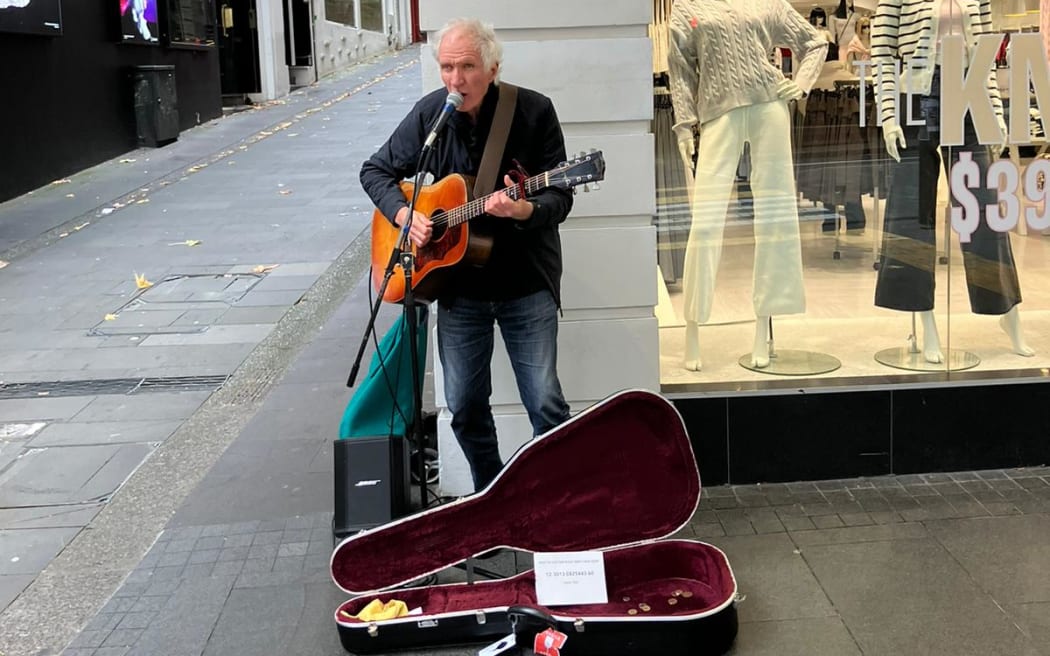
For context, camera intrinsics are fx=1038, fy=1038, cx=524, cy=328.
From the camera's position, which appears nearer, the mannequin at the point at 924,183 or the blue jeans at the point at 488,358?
the blue jeans at the point at 488,358

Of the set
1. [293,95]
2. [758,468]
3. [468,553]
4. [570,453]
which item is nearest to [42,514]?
[468,553]

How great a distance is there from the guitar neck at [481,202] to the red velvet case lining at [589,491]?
0.76m

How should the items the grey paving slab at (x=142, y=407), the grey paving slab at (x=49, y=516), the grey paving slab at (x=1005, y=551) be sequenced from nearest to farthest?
1. the grey paving slab at (x=1005, y=551)
2. the grey paving slab at (x=49, y=516)
3. the grey paving slab at (x=142, y=407)

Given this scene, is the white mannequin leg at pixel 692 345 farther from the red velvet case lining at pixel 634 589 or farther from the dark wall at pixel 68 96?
the dark wall at pixel 68 96

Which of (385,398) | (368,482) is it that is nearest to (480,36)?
(385,398)

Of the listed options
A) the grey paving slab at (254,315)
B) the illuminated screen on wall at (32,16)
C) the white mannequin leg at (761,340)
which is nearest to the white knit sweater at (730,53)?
the white mannequin leg at (761,340)

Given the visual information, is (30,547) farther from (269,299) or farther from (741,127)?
(269,299)

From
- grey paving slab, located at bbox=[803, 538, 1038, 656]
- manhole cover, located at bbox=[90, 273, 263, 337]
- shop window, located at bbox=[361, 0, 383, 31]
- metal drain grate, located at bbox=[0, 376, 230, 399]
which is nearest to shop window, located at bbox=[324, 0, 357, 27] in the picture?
shop window, located at bbox=[361, 0, 383, 31]

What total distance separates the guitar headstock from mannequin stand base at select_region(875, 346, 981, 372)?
7.47ft

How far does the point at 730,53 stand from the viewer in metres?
4.68

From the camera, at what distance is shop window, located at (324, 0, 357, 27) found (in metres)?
28.2

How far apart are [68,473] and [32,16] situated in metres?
8.69

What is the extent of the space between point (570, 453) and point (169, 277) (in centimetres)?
620

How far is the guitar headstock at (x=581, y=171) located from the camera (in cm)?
329
